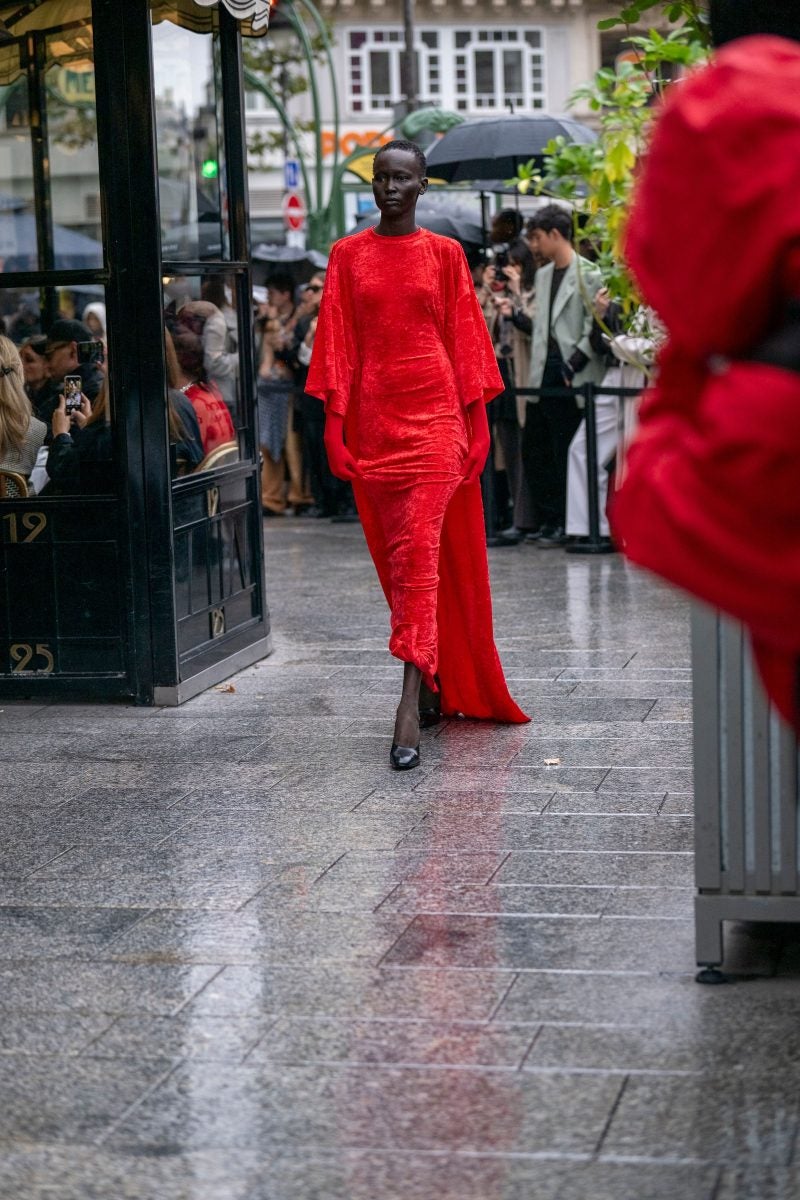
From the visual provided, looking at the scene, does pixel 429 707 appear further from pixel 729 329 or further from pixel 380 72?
pixel 380 72

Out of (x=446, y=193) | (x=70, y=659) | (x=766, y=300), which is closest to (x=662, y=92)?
(x=70, y=659)

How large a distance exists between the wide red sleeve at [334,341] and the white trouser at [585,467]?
6.33m

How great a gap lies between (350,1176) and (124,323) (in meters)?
5.15

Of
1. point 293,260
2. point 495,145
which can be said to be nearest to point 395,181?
point 495,145

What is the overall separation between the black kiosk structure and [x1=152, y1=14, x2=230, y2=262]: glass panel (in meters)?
0.01

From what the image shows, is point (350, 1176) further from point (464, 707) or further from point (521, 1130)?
point (464, 707)

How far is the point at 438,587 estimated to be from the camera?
734cm

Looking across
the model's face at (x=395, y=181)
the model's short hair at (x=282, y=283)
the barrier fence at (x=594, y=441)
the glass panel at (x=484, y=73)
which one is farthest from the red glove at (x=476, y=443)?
the glass panel at (x=484, y=73)

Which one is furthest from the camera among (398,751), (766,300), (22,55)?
(22,55)

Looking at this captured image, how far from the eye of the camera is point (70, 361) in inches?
324

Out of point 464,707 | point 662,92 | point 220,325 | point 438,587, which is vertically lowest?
point 464,707

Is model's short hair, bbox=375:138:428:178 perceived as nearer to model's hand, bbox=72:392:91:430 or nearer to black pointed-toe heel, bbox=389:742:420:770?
model's hand, bbox=72:392:91:430

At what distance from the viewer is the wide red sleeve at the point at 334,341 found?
7070 mm

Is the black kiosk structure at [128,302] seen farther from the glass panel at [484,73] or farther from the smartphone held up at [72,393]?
the glass panel at [484,73]
